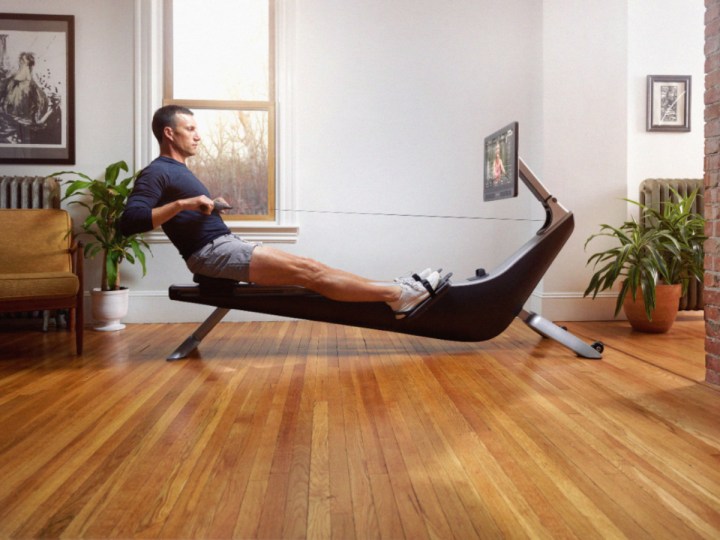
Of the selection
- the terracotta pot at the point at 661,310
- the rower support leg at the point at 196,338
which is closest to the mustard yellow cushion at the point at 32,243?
the rower support leg at the point at 196,338

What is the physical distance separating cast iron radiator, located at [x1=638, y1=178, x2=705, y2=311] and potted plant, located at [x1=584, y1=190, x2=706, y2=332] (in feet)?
0.75

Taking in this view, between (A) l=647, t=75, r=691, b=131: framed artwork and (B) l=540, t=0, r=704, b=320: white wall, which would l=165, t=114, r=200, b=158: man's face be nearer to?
(B) l=540, t=0, r=704, b=320: white wall

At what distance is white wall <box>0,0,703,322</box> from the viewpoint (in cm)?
402

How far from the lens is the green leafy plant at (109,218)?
368 cm

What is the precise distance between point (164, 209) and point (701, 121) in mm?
3866

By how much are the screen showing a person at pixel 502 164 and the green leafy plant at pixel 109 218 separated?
2.13 m

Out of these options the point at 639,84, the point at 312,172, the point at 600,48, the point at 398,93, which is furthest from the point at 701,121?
the point at 312,172

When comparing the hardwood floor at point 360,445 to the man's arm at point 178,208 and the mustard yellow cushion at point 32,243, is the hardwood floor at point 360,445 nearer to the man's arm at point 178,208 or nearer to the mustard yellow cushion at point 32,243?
the mustard yellow cushion at point 32,243

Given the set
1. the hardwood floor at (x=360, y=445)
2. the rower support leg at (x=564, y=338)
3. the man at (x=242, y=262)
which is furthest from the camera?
the rower support leg at (x=564, y=338)

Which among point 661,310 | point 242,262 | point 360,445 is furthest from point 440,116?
point 360,445

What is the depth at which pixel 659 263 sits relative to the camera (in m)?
3.51

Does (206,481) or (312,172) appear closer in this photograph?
(206,481)

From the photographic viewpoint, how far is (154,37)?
158 inches

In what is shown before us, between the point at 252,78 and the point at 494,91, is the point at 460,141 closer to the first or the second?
the point at 494,91
